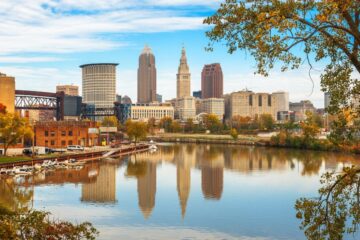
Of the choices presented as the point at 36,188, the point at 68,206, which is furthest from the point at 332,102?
the point at 36,188

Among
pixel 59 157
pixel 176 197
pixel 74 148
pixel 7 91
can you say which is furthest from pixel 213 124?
pixel 176 197

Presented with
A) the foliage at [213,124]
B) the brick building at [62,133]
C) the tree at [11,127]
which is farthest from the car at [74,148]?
the foliage at [213,124]

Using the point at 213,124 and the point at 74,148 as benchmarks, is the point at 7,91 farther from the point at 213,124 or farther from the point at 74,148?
the point at 213,124

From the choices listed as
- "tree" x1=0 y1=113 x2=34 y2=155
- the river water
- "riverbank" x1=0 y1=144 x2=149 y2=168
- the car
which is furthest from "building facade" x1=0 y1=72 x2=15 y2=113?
the river water

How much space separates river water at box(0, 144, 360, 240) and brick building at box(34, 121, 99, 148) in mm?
15586

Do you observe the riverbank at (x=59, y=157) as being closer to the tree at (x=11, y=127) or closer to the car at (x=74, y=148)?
the tree at (x=11, y=127)

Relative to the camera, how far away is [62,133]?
77062 millimetres

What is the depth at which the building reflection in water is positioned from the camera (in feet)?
125

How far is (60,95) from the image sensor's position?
116m

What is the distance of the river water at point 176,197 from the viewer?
28297 mm

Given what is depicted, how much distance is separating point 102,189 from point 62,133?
120 ft

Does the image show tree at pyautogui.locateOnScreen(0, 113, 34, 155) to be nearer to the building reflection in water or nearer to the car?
the building reflection in water

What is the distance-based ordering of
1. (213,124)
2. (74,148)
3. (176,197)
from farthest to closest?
1. (213,124)
2. (74,148)
3. (176,197)

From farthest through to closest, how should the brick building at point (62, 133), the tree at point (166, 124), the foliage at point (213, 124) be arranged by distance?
the tree at point (166, 124) → the foliage at point (213, 124) → the brick building at point (62, 133)
